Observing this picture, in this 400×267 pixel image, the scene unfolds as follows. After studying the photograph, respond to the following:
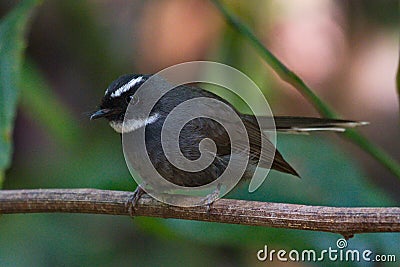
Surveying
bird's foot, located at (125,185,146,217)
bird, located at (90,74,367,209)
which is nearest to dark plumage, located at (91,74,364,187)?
bird, located at (90,74,367,209)

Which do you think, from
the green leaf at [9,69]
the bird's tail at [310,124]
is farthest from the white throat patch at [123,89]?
the bird's tail at [310,124]

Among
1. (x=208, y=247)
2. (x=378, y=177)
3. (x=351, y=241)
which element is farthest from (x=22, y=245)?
(x=378, y=177)

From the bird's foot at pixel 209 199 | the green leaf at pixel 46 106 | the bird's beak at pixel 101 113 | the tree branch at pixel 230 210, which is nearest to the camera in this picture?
the tree branch at pixel 230 210

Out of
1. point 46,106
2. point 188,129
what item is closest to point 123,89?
point 188,129

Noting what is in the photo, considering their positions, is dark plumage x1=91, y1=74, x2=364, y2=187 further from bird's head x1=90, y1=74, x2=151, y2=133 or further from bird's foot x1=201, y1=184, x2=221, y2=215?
bird's foot x1=201, y1=184, x2=221, y2=215

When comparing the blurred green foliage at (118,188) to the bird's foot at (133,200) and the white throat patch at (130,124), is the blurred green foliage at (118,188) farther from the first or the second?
the white throat patch at (130,124)

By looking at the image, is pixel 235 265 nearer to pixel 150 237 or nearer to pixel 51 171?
pixel 150 237

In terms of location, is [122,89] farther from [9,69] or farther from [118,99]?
[9,69]
